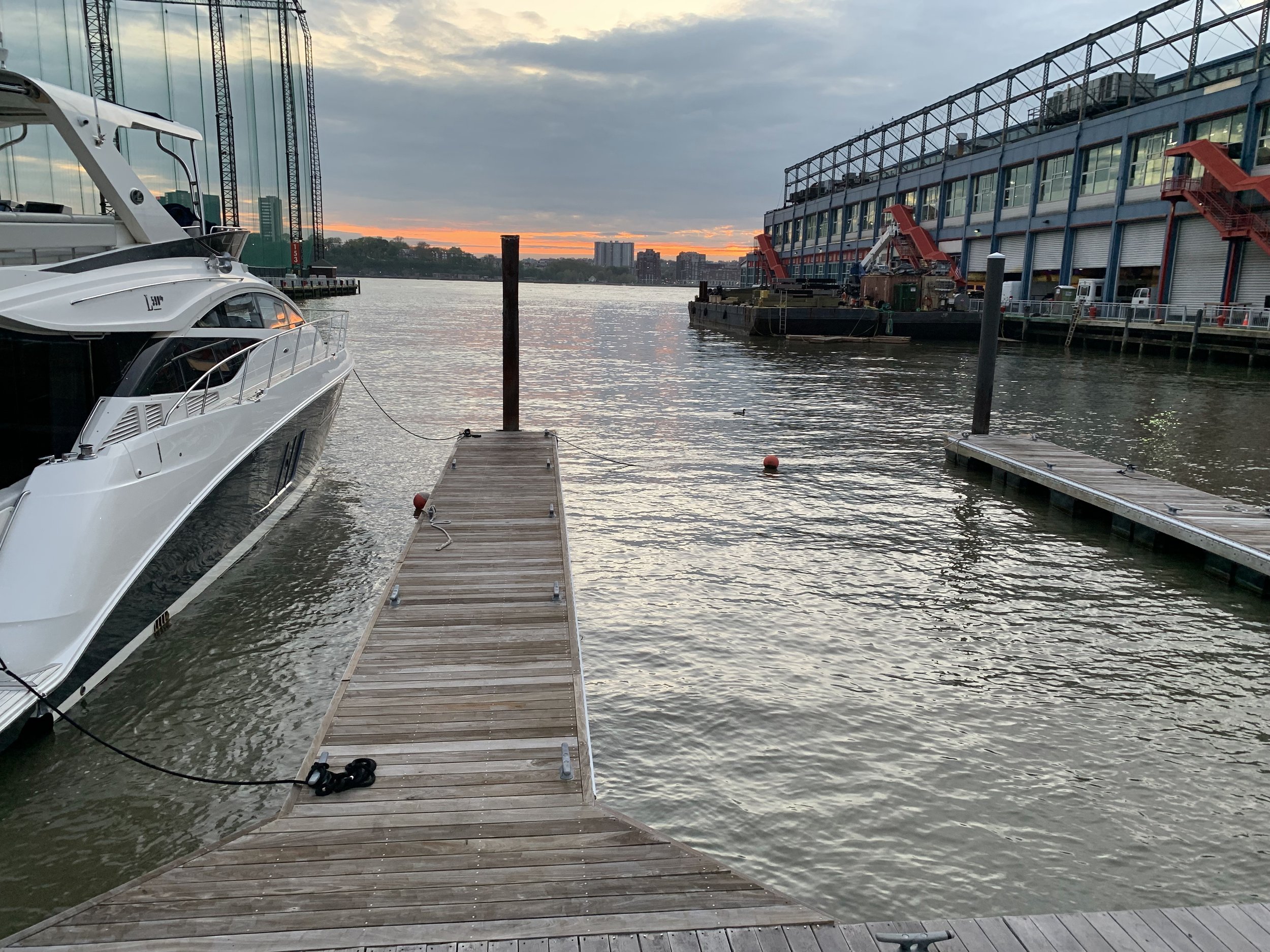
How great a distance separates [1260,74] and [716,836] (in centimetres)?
4173

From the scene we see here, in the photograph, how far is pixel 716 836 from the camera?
5.48 m

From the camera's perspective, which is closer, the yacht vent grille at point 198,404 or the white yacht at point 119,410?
the white yacht at point 119,410

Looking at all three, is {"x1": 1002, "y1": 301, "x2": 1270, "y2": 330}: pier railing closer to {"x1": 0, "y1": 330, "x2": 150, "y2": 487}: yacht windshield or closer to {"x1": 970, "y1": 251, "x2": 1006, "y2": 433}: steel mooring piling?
{"x1": 970, "y1": 251, "x2": 1006, "y2": 433}: steel mooring piling

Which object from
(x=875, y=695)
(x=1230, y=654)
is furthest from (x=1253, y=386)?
(x=875, y=695)

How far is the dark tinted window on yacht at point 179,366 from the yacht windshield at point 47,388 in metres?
0.27

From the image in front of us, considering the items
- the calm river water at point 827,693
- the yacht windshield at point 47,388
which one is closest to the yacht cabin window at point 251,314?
the yacht windshield at point 47,388

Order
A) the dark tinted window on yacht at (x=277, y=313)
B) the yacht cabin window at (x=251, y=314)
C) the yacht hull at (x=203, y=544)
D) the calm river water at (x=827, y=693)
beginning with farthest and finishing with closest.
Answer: the dark tinted window on yacht at (x=277, y=313) → the yacht cabin window at (x=251, y=314) → the yacht hull at (x=203, y=544) → the calm river water at (x=827, y=693)

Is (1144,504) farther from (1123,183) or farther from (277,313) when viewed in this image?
(1123,183)

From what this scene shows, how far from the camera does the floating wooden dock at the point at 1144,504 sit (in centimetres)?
996

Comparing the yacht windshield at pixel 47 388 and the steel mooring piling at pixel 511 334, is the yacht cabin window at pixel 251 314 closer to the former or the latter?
the yacht windshield at pixel 47 388

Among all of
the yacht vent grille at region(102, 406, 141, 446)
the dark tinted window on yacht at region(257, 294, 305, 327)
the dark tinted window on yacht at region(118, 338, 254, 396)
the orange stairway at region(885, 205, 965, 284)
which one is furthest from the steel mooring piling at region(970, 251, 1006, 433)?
the orange stairway at region(885, 205, 965, 284)

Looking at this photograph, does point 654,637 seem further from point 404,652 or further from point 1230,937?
point 1230,937

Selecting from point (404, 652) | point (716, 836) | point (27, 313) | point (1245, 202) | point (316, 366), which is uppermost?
point (1245, 202)

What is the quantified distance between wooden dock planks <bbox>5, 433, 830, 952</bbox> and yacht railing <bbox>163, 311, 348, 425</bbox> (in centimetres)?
343
